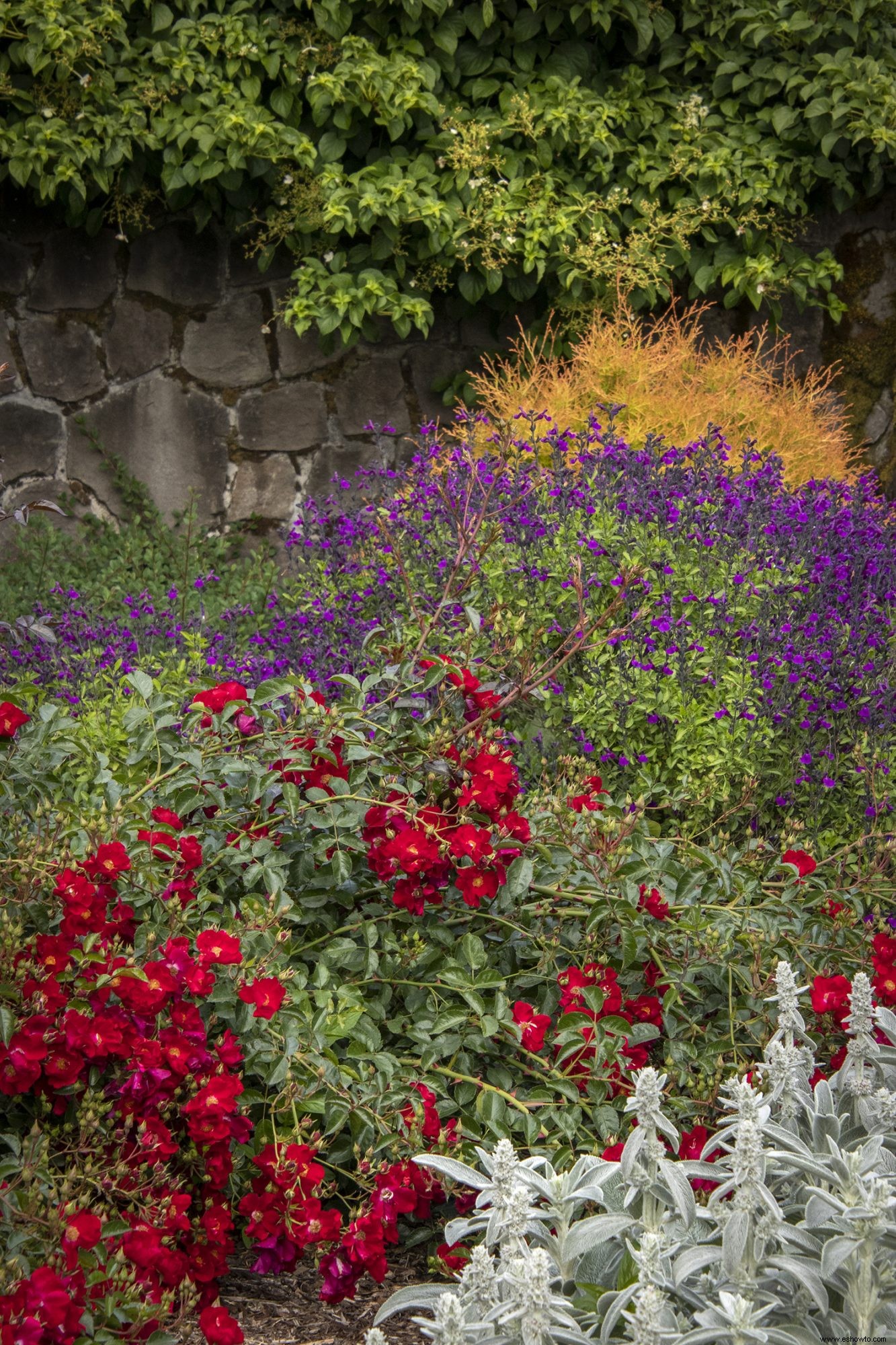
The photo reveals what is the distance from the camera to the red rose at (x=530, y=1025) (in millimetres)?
1713

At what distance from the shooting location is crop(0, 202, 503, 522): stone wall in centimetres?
531

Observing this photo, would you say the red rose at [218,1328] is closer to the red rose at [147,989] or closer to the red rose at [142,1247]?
the red rose at [142,1247]

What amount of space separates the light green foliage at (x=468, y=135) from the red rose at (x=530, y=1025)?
390 cm

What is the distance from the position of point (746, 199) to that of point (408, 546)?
8.57 ft

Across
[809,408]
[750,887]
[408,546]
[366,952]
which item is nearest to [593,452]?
[408,546]

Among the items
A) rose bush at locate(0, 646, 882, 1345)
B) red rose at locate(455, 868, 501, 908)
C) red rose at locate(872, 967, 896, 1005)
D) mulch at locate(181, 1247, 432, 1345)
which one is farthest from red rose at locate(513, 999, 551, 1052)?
red rose at locate(872, 967, 896, 1005)

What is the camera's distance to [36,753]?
1893mm

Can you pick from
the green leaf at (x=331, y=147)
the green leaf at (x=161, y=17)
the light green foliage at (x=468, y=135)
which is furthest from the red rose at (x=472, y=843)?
the green leaf at (x=161, y=17)

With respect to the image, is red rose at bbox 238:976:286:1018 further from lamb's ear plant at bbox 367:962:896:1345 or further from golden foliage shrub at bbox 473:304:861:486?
golden foliage shrub at bbox 473:304:861:486

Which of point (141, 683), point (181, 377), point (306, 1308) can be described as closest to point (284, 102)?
point (181, 377)

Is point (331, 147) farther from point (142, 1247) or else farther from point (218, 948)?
point (142, 1247)

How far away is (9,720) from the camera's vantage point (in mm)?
1719

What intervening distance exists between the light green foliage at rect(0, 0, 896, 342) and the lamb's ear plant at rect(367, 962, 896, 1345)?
4.24 meters

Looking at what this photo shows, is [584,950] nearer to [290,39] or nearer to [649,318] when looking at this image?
[649,318]
